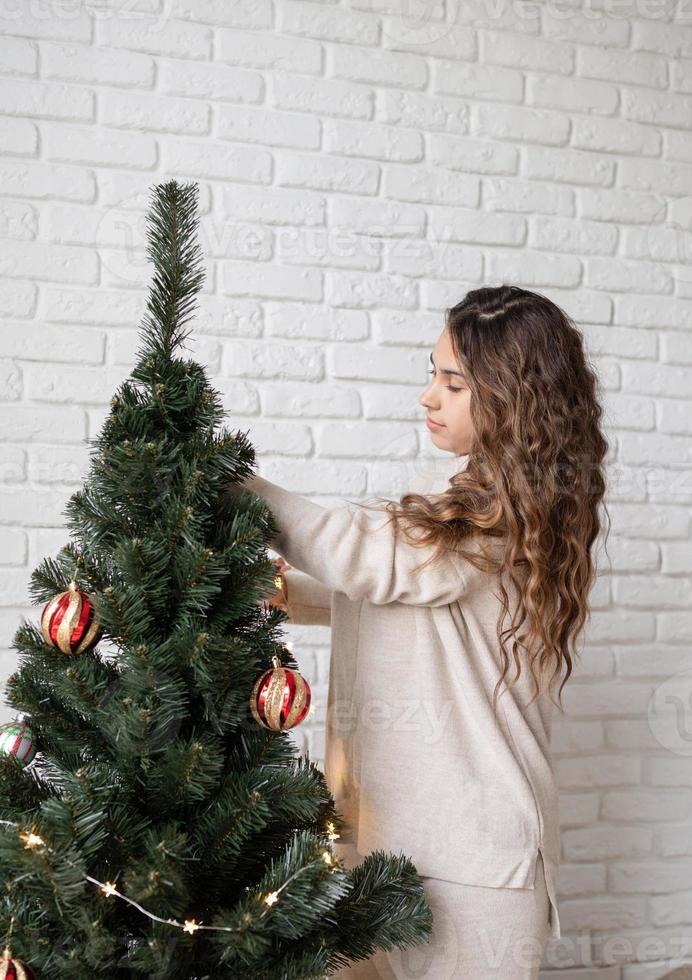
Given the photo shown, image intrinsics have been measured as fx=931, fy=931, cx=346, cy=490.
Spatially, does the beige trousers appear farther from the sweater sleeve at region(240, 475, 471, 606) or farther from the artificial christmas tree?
the sweater sleeve at region(240, 475, 471, 606)

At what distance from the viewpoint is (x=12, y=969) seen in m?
0.82

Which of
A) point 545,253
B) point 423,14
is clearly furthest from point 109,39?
point 545,253

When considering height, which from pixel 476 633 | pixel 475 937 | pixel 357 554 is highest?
pixel 357 554

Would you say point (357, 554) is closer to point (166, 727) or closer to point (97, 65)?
point (166, 727)

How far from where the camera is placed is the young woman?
1.12m

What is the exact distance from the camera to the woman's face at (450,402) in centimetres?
124

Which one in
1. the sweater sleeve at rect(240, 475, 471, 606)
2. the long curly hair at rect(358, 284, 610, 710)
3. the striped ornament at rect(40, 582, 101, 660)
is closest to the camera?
the striped ornament at rect(40, 582, 101, 660)

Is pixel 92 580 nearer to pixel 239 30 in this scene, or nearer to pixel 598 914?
pixel 239 30

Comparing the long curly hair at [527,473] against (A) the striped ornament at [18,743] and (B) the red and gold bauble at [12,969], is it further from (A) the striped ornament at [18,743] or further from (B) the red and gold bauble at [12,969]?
(B) the red and gold bauble at [12,969]

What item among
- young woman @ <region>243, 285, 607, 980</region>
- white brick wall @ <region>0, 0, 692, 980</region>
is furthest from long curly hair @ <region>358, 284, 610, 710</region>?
white brick wall @ <region>0, 0, 692, 980</region>

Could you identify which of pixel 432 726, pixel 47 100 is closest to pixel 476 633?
pixel 432 726

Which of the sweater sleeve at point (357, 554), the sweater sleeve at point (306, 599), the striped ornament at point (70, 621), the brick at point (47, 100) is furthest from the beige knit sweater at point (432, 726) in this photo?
the brick at point (47, 100)

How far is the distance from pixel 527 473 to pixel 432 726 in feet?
1.11

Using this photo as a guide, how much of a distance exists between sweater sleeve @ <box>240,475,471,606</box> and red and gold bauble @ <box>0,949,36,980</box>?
1.52ft
